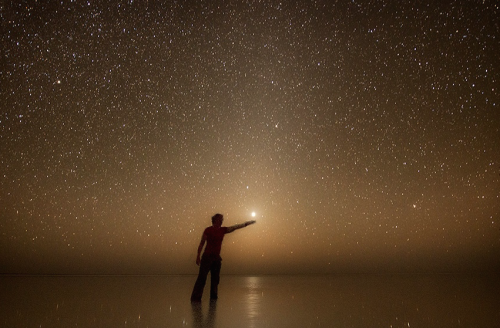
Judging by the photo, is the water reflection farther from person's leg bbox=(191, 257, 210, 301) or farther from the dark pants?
the dark pants

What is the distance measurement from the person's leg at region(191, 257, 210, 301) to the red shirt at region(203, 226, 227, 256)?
129 millimetres

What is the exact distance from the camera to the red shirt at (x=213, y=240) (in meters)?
5.52

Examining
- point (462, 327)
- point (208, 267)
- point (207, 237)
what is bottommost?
point (462, 327)

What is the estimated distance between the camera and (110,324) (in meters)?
3.25

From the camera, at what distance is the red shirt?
18.1 ft

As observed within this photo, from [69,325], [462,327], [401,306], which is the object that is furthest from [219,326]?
[401,306]

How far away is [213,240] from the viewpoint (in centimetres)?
553

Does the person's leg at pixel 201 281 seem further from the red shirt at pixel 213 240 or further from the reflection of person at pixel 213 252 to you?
the red shirt at pixel 213 240

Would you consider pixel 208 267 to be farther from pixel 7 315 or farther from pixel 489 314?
pixel 489 314

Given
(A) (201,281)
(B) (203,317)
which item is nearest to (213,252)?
(A) (201,281)

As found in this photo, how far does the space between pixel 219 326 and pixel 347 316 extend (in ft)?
4.03

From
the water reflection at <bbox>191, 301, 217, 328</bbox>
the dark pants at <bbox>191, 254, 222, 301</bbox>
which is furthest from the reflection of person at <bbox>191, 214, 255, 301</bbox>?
the water reflection at <bbox>191, 301, 217, 328</bbox>

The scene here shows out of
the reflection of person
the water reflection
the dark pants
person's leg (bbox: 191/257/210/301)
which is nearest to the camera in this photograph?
the water reflection

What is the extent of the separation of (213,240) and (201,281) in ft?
1.75
